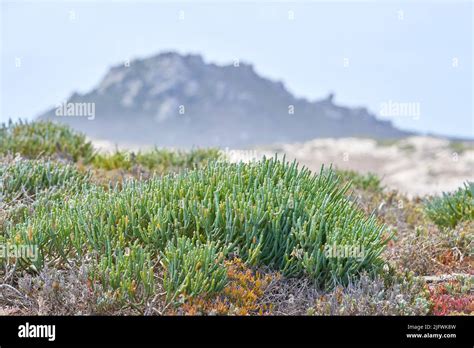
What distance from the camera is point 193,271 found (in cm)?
568

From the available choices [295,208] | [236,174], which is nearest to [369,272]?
[295,208]

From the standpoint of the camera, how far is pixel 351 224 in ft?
21.5

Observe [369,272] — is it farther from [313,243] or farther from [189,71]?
[189,71]

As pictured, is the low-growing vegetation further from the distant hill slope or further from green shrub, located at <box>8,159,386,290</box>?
the distant hill slope

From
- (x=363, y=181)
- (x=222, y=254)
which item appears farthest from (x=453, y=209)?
(x=222, y=254)

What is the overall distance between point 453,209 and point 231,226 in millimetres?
4375

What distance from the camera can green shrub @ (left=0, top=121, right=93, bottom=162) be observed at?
1170cm

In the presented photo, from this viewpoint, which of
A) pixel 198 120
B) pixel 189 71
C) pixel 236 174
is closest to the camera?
pixel 236 174

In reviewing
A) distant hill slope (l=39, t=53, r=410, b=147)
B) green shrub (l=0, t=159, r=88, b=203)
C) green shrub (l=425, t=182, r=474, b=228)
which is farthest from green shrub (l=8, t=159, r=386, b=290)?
distant hill slope (l=39, t=53, r=410, b=147)

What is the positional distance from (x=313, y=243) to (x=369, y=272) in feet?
1.98

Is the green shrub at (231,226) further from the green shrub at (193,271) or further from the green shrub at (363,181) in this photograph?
Result: the green shrub at (363,181)

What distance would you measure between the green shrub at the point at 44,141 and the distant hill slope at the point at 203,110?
5450 inches

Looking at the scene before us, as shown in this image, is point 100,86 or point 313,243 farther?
point 100,86
